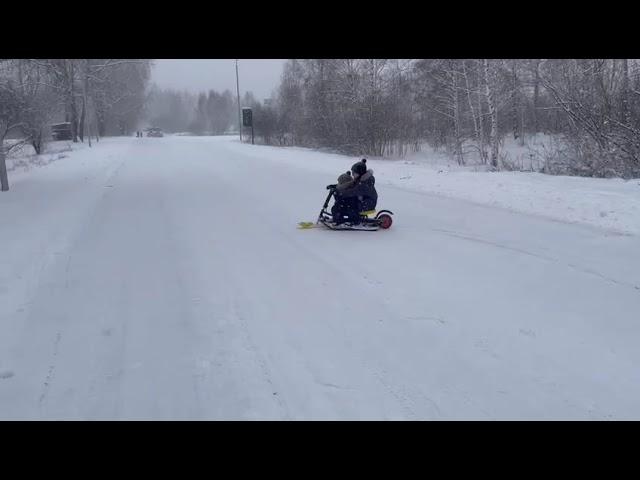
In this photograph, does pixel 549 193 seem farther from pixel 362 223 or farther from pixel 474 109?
pixel 474 109

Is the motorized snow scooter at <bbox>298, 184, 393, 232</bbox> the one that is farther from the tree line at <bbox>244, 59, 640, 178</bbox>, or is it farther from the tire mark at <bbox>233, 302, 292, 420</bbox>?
the tree line at <bbox>244, 59, 640, 178</bbox>

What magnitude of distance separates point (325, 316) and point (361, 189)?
493 cm

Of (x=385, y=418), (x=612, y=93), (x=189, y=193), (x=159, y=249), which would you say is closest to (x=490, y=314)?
(x=385, y=418)

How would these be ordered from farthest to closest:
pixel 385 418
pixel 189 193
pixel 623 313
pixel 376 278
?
pixel 189 193 < pixel 376 278 < pixel 623 313 < pixel 385 418

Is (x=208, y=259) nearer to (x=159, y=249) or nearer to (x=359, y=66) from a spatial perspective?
(x=159, y=249)

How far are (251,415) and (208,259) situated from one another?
443 cm

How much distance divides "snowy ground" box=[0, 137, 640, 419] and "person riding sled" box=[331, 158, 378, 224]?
16.9 inches

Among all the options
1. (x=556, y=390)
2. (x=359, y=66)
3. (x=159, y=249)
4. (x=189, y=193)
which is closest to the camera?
(x=556, y=390)

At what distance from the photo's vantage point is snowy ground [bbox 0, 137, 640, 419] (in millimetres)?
3934

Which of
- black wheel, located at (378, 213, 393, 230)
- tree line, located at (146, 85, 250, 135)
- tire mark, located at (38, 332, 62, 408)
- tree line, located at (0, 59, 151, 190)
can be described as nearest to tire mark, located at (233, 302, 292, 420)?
tire mark, located at (38, 332, 62, 408)

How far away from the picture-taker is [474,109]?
27.2 meters
